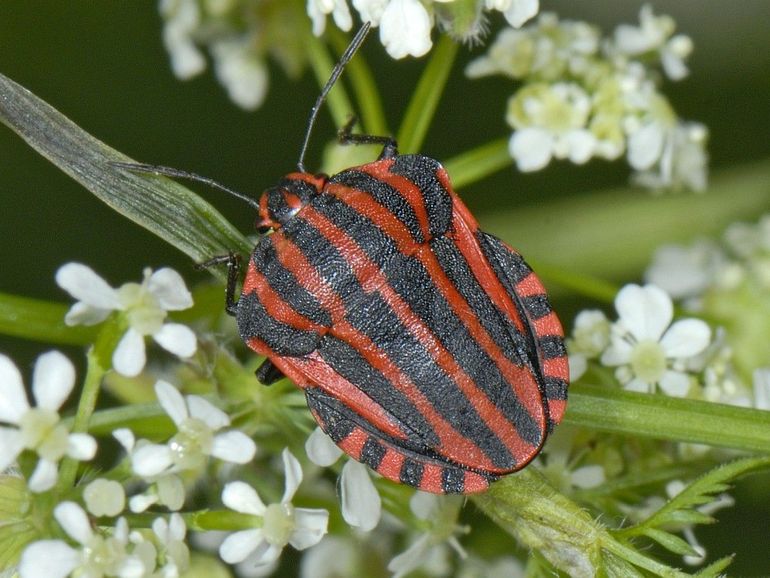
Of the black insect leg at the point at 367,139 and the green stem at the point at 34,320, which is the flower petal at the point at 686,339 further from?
the green stem at the point at 34,320

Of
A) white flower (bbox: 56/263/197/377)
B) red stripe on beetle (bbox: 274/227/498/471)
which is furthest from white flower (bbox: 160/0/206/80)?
white flower (bbox: 56/263/197/377)

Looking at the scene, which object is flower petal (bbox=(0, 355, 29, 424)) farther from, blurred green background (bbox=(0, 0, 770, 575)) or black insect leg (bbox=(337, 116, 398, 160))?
blurred green background (bbox=(0, 0, 770, 575))

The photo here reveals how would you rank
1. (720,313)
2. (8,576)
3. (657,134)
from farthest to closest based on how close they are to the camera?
(720,313) → (657,134) → (8,576)

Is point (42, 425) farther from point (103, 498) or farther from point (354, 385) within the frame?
point (354, 385)

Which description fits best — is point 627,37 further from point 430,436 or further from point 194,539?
point 194,539

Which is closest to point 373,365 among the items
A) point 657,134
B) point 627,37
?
point 657,134

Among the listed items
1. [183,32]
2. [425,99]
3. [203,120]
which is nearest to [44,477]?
[425,99]

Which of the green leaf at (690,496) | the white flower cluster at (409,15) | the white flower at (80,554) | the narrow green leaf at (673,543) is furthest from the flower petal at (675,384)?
the white flower at (80,554)
